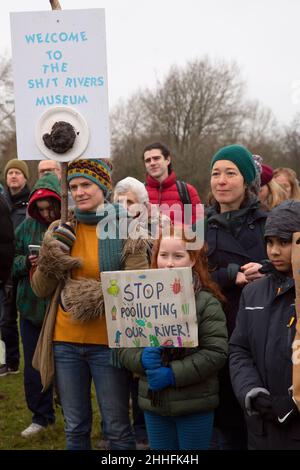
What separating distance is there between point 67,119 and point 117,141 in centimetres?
Result: 2278

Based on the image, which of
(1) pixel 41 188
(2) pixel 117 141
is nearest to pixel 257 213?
(1) pixel 41 188

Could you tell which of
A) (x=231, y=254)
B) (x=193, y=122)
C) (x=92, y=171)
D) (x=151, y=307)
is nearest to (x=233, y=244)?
(x=231, y=254)

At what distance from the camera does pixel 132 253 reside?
10.4 ft

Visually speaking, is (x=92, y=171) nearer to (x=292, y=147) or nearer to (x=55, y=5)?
(x=55, y=5)

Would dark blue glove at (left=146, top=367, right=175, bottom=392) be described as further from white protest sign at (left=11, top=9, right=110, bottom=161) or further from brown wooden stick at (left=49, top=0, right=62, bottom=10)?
brown wooden stick at (left=49, top=0, right=62, bottom=10)

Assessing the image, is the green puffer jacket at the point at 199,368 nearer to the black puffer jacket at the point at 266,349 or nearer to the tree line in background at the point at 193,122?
the black puffer jacket at the point at 266,349

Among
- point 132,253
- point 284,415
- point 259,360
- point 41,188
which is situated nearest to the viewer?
point 284,415

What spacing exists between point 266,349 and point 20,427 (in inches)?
106

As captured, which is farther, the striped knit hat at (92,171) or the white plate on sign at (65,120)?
the striped knit hat at (92,171)

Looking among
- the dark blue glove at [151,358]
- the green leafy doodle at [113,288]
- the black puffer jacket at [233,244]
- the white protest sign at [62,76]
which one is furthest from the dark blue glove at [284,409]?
the white protest sign at [62,76]

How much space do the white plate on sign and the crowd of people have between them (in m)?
0.16

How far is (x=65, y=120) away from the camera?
3.11 m

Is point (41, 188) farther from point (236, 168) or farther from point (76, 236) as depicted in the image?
point (236, 168)

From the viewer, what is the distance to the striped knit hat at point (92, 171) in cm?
326
